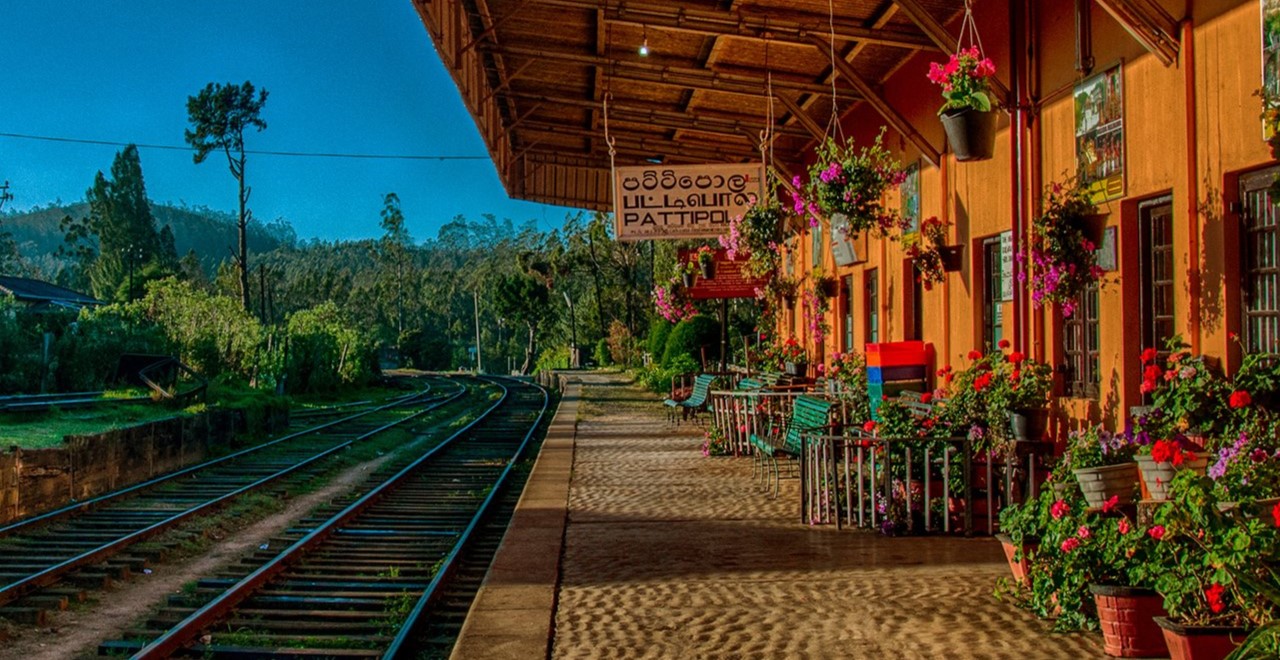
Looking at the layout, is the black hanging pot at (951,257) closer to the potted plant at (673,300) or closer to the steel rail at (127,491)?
the steel rail at (127,491)

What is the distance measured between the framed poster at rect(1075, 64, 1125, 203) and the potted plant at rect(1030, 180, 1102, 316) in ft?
0.44

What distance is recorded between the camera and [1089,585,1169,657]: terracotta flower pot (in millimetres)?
5152

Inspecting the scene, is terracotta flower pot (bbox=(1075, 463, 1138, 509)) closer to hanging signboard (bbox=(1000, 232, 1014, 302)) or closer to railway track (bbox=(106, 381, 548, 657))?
railway track (bbox=(106, 381, 548, 657))

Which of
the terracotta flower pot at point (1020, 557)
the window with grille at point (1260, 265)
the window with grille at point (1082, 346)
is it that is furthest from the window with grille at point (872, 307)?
the terracotta flower pot at point (1020, 557)

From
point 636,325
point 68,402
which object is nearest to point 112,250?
point 636,325

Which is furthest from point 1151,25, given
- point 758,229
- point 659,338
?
point 659,338

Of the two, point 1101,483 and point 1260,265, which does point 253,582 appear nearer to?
point 1101,483

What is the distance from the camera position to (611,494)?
11609mm

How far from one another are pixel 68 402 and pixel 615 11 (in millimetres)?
10347

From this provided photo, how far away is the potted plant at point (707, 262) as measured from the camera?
19062mm

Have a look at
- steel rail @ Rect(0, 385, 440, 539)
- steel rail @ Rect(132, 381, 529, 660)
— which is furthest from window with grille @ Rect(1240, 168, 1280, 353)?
steel rail @ Rect(0, 385, 440, 539)

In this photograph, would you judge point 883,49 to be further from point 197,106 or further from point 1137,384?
point 197,106

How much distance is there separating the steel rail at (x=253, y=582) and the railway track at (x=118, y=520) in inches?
44.1

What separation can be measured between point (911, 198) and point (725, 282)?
6511 mm
